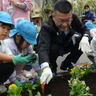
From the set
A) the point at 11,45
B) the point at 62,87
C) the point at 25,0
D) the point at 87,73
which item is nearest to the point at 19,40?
the point at 11,45

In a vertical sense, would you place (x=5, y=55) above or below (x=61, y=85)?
above

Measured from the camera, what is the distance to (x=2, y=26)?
1901 mm

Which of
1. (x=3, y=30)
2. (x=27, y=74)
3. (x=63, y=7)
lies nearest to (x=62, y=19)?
(x=63, y=7)

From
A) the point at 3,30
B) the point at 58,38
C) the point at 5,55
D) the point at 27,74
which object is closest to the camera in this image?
the point at 5,55

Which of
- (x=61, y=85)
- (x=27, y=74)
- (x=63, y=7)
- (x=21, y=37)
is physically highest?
(x=63, y=7)

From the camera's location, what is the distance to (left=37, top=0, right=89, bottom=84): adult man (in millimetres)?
1947

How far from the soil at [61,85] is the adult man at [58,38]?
179 mm

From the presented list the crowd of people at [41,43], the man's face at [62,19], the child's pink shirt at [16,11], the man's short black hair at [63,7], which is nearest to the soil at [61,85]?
the crowd of people at [41,43]

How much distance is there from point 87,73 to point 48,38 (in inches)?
28.4

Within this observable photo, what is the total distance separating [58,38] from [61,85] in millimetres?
673

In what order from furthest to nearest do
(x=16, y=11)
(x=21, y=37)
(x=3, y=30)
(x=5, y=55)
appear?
(x=16, y=11) → (x=21, y=37) → (x=3, y=30) → (x=5, y=55)

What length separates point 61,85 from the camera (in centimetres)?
209

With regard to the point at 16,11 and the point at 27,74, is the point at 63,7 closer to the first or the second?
the point at 27,74

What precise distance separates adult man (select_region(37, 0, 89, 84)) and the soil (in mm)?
179
